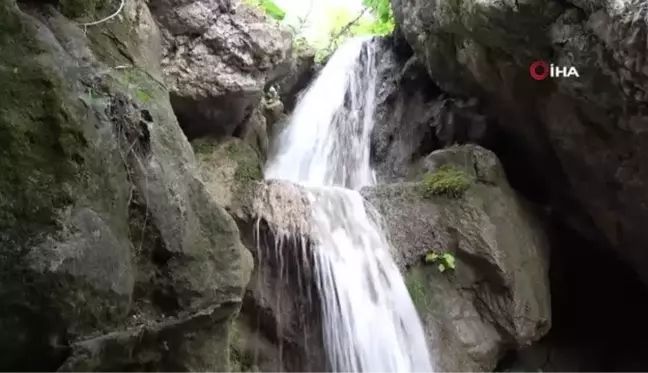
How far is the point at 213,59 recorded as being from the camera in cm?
553

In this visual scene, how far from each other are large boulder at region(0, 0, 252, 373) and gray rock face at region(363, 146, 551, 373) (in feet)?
7.83

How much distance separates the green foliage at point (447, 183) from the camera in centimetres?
609

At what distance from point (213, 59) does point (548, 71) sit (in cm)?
308

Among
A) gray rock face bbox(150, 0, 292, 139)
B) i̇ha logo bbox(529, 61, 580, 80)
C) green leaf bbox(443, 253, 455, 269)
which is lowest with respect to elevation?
green leaf bbox(443, 253, 455, 269)

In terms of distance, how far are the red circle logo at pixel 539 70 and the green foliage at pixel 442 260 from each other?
74.1 inches

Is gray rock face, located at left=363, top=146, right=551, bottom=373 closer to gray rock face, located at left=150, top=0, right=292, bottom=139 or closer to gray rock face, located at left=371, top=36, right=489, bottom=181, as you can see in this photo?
gray rock face, located at left=371, top=36, right=489, bottom=181

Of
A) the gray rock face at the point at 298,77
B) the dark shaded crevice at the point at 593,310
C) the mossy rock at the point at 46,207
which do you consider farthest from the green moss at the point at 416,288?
the gray rock face at the point at 298,77

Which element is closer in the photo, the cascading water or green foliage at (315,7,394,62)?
the cascading water

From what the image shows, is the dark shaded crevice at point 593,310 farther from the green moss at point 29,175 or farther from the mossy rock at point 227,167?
the green moss at point 29,175

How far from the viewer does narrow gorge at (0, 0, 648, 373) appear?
101 inches

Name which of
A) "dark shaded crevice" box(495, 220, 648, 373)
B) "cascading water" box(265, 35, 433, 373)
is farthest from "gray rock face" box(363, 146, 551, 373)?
"dark shaded crevice" box(495, 220, 648, 373)

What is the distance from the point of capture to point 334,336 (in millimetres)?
4762

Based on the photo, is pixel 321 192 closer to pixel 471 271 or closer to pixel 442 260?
pixel 442 260

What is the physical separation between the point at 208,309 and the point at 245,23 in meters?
3.48
